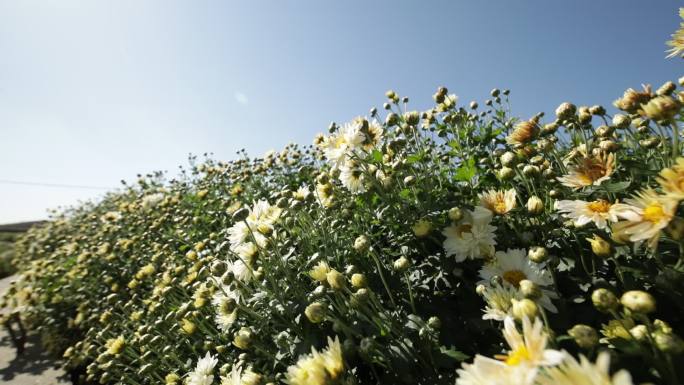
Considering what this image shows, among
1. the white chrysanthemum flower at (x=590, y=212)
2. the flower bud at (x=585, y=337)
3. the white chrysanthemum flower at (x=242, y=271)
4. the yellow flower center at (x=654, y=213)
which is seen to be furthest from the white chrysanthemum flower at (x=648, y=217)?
the white chrysanthemum flower at (x=242, y=271)

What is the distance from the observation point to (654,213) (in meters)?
0.92

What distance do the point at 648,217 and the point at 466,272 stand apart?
30.9 inches

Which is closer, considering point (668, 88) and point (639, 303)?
point (639, 303)

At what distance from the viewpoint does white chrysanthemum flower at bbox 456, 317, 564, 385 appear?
65 cm

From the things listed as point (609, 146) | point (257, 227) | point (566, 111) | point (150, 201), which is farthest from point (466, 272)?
point (150, 201)

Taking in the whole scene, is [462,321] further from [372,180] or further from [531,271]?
[372,180]

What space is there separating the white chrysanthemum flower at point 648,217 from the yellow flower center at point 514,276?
0.34 meters

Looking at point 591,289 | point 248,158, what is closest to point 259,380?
point 591,289

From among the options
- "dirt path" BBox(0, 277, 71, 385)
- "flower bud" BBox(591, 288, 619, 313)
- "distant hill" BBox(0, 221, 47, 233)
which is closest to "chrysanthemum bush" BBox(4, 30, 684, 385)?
"flower bud" BBox(591, 288, 619, 313)

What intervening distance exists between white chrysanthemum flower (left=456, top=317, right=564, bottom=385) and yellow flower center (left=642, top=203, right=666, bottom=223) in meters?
0.48

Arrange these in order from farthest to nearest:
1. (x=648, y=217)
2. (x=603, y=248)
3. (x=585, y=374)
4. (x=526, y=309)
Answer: (x=603, y=248), (x=648, y=217), (x=526, y=309), (x=585, y=374)

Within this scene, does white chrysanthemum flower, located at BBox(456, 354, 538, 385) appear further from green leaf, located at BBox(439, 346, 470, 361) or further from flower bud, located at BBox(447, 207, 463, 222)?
flower bud, located at BBox(447, 207, 463, 222)

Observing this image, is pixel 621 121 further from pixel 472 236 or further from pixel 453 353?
pixel 453 353

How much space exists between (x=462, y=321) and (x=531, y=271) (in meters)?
0.31
